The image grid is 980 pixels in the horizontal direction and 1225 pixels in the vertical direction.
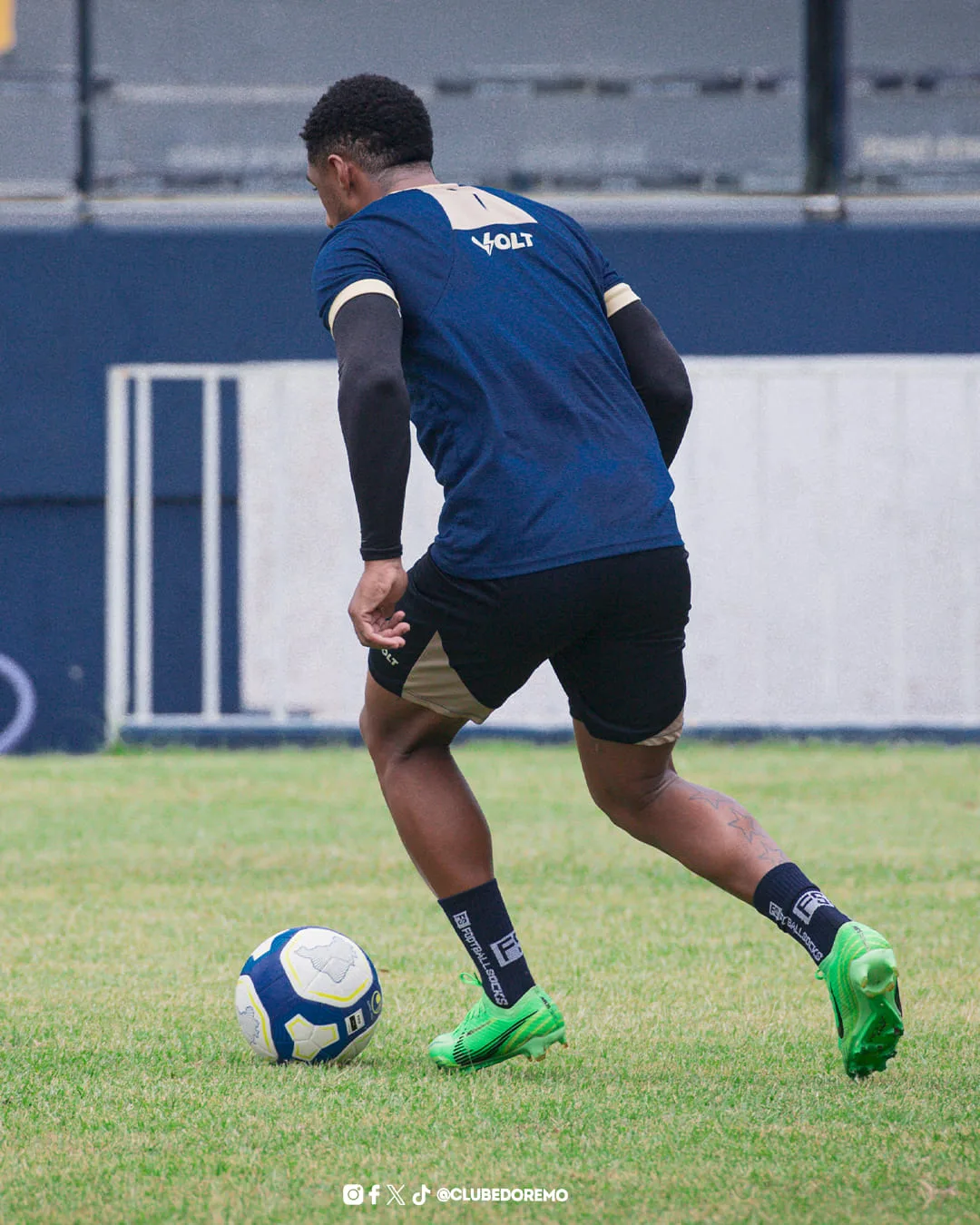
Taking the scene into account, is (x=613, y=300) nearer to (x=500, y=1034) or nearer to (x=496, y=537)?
(x=496, y=537)

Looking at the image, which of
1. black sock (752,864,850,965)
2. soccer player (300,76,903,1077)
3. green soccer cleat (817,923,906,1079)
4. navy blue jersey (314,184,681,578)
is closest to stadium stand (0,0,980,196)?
soccer player (300,76,903,1077)

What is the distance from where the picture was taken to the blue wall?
397 inches

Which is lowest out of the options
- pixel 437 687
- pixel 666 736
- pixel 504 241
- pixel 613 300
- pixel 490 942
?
pixel 490 942

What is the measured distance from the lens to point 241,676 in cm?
997

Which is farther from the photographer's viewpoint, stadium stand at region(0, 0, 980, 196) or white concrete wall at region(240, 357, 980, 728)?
stadium stand at region(0, 0, 980, 196)

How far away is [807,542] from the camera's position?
376 inches

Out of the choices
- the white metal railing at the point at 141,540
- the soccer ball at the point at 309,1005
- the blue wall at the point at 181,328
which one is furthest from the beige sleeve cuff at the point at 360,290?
the blue wall at the point at 181,328

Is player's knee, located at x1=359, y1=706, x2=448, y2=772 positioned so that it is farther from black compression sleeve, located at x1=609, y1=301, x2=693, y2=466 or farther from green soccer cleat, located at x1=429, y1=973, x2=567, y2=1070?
black compression sleeve, located at x1=609, y1=301, x2=693, y2=466

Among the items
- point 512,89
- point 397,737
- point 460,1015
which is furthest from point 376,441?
point 512,89

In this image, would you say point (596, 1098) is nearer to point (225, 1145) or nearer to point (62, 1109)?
point (225, 1145)

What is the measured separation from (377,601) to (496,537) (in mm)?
255

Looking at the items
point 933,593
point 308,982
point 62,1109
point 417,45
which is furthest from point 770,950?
point 417,45

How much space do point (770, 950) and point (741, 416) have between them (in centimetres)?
531

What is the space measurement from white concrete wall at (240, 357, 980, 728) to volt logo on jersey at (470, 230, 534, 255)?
602 cm
